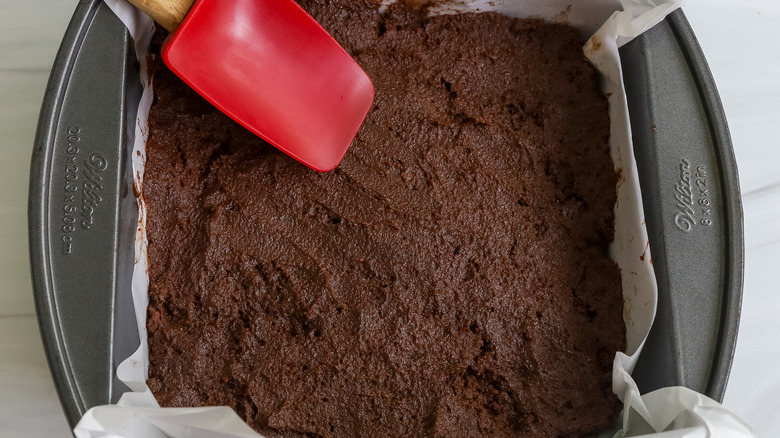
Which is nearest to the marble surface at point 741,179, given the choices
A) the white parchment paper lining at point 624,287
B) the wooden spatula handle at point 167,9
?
the white parchment paper lining at point 624,287

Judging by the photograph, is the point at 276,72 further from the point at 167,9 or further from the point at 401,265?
the point at 401,265

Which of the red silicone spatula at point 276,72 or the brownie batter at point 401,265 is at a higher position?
the red silicone spatula at point 276,72

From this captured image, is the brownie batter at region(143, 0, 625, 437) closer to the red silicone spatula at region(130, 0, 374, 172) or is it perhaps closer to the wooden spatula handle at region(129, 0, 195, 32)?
the red silicone spatula at region(130, 0, 374, 172)

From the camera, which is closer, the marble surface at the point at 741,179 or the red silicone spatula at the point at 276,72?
the red silicone spatula at the point at 276,72

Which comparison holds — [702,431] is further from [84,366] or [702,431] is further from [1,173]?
[1,173]

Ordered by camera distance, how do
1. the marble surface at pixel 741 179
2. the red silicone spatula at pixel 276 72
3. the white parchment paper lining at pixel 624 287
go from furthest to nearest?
the marble surface at pixel 741 179 < the red silicone spatula at pixel 276 72 < the white parchment paper lining at pixel 624 287

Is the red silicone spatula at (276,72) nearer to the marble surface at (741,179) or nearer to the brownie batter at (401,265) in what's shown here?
the brownie batter at (401,265)
